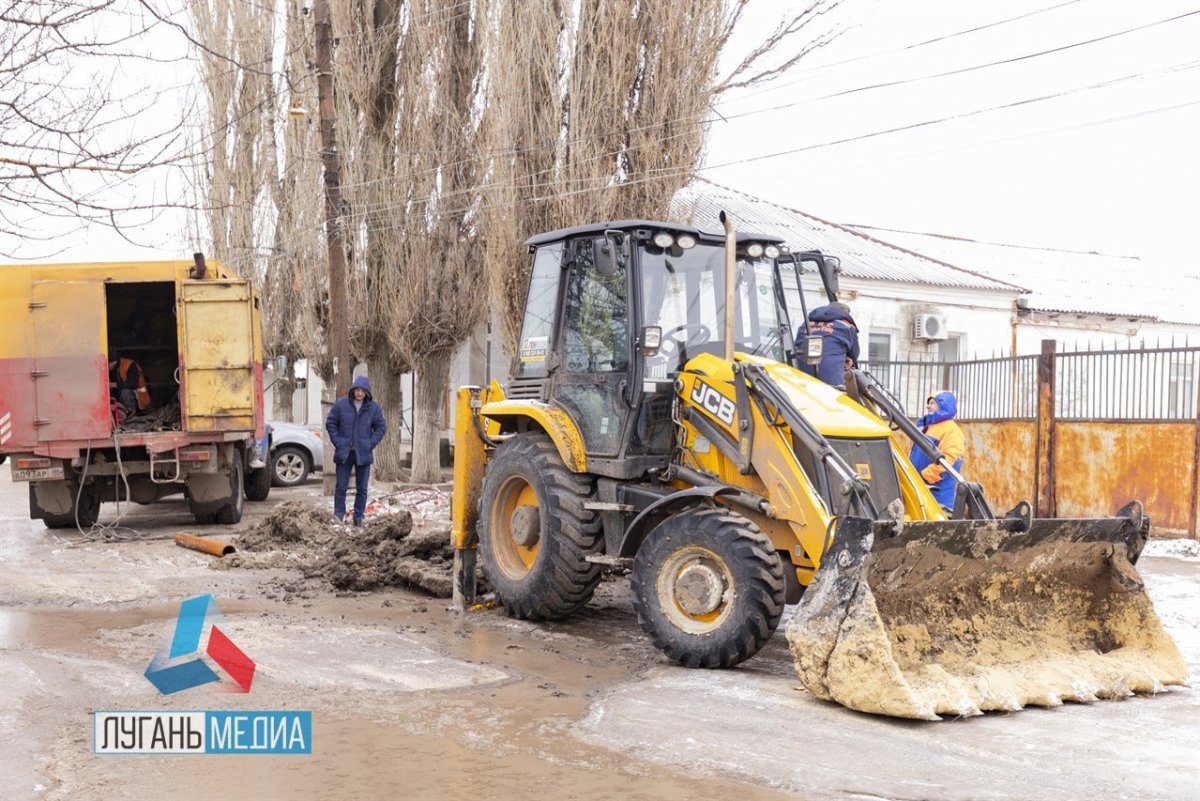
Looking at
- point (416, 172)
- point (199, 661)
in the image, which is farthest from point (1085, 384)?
point (416, 172)

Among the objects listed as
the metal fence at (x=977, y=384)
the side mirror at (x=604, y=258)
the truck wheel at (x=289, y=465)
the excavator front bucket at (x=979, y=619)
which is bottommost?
the truck wheel at (x=289, y=465)

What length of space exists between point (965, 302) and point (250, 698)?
64.1 feet

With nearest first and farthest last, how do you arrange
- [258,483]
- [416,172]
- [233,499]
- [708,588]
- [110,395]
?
1. [708,588]
2. [110,395]
3. [233,499]
4. [258,483]
5. [416,172]

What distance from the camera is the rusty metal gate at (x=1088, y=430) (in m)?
12.4

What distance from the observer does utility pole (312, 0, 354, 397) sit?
1742cm

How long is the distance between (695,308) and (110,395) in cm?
835

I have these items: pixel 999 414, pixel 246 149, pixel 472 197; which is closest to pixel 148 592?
pixel 999 414

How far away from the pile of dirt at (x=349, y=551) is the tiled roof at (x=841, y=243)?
433 inches

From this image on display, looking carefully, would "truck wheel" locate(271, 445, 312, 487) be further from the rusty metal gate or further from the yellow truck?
the rusty metal gate

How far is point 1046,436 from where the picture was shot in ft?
45.2

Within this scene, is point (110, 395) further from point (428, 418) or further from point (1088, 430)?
point (1088, 430)

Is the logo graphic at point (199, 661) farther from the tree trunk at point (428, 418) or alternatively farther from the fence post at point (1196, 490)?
the tree trunk at point (428, 418)

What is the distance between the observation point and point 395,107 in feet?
67.9

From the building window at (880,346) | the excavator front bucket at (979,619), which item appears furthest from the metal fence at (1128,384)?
the building window at (880,346)
